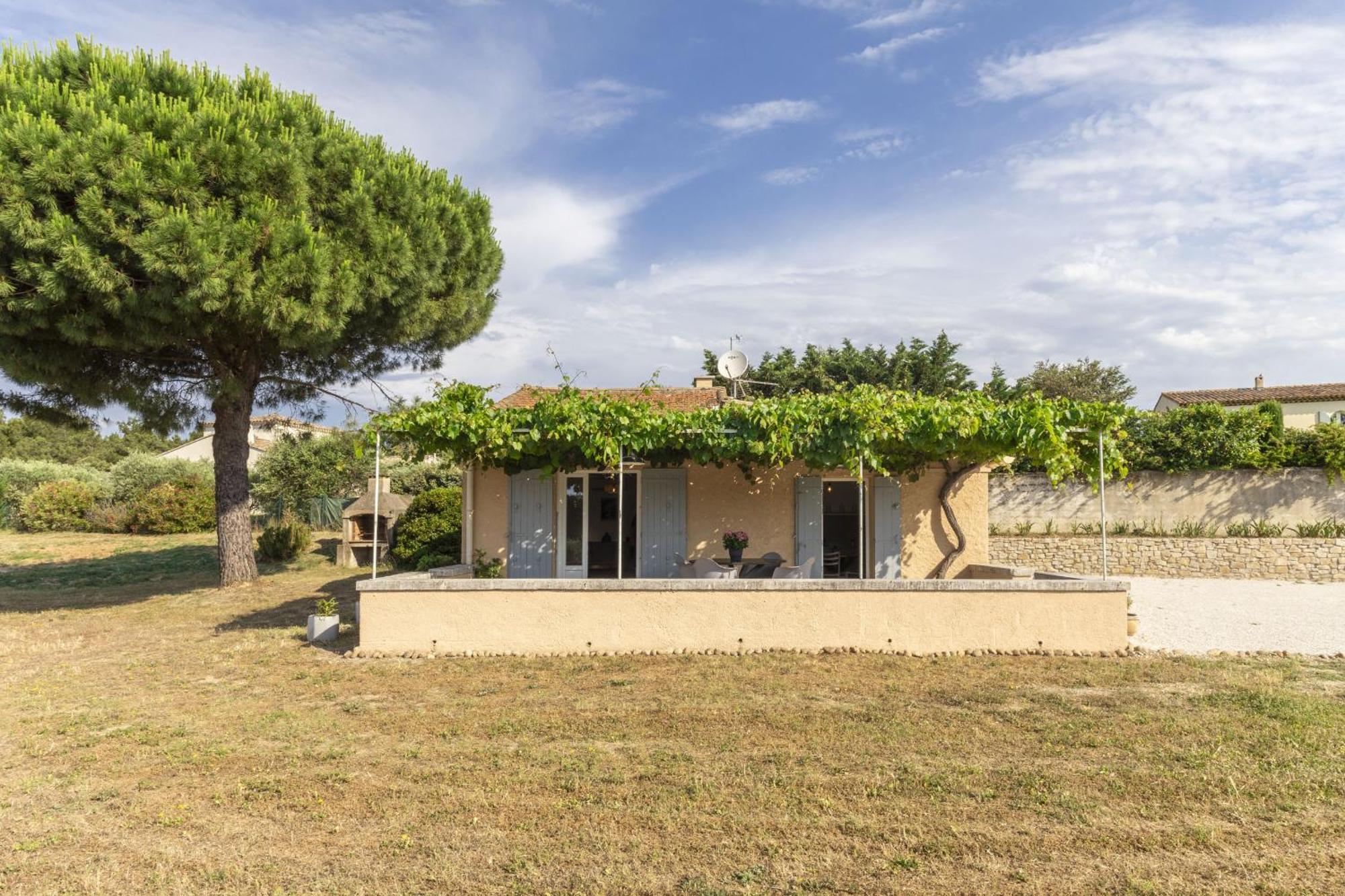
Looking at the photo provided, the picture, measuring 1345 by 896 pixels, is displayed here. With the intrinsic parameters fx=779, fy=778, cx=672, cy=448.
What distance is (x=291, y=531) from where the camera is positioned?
20.2 meters

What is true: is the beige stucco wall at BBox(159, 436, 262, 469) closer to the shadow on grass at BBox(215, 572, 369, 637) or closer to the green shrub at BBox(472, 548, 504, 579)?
the shadow on grass at BBox(215, 572, 369, 637)

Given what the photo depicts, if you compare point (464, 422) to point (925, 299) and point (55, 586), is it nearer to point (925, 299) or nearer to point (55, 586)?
point (55, 586)

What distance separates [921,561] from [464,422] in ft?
24.7

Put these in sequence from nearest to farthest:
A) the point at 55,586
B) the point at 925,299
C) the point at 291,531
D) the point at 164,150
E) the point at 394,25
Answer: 1. the point at 394,25
2. the point at 164,150
3. the point at 55,586
4. the point at 291,531
5. the point at 925,299

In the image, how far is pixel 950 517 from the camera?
1227 cm

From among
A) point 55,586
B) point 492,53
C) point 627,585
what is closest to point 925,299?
point 492,53

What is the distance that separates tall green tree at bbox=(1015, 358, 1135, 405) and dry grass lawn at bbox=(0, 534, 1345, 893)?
27720mm

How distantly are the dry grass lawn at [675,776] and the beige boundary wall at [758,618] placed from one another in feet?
1.30

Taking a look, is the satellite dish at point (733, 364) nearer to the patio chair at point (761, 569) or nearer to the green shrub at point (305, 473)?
the patio chair at point (761, 569)

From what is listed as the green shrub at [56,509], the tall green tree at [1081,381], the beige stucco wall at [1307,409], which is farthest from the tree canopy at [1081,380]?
the green shrub at [56,509]

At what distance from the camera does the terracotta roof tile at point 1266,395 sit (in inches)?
1262

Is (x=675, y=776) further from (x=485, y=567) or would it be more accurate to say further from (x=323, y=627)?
(x=485, y=567)

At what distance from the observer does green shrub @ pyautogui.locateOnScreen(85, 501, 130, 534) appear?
2519 cm

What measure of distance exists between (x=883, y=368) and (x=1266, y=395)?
16.5 metres
